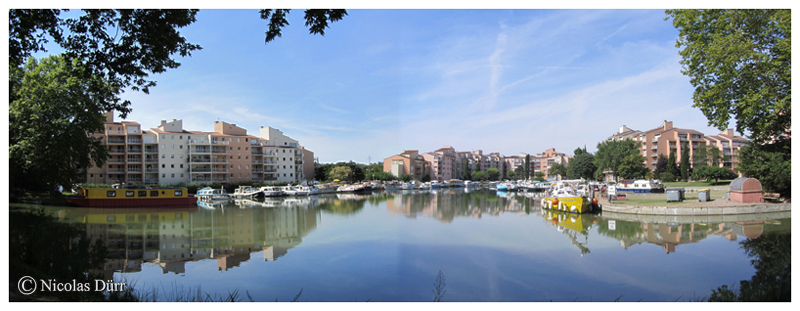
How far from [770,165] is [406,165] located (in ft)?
144

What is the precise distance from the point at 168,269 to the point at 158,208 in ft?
46.2

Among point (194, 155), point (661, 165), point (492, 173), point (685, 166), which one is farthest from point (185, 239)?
point (492, 173)

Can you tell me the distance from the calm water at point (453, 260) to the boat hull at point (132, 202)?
7842 mm

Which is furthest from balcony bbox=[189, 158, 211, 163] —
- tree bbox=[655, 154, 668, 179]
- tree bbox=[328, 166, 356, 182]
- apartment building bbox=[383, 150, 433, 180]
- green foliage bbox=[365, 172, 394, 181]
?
tree bbox=[655, 154, 668, 179]

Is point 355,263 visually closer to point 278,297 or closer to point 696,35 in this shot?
point 278,297

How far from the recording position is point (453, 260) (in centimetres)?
658

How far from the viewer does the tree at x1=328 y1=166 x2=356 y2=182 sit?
131ft

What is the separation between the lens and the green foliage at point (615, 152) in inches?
1473

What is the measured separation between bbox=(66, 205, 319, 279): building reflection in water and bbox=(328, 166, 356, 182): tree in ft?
86.6

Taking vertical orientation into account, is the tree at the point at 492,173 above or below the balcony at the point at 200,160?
below

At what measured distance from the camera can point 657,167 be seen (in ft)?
111

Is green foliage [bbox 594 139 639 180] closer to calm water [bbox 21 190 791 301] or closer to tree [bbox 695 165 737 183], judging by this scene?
tree [bbox 695 165 737 183]

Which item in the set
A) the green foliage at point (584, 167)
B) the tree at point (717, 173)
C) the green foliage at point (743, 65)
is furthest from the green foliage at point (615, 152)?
the green foliage at point (743, 65)

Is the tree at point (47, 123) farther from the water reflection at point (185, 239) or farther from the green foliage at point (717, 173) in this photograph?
the green foliage at point (717, 173)
